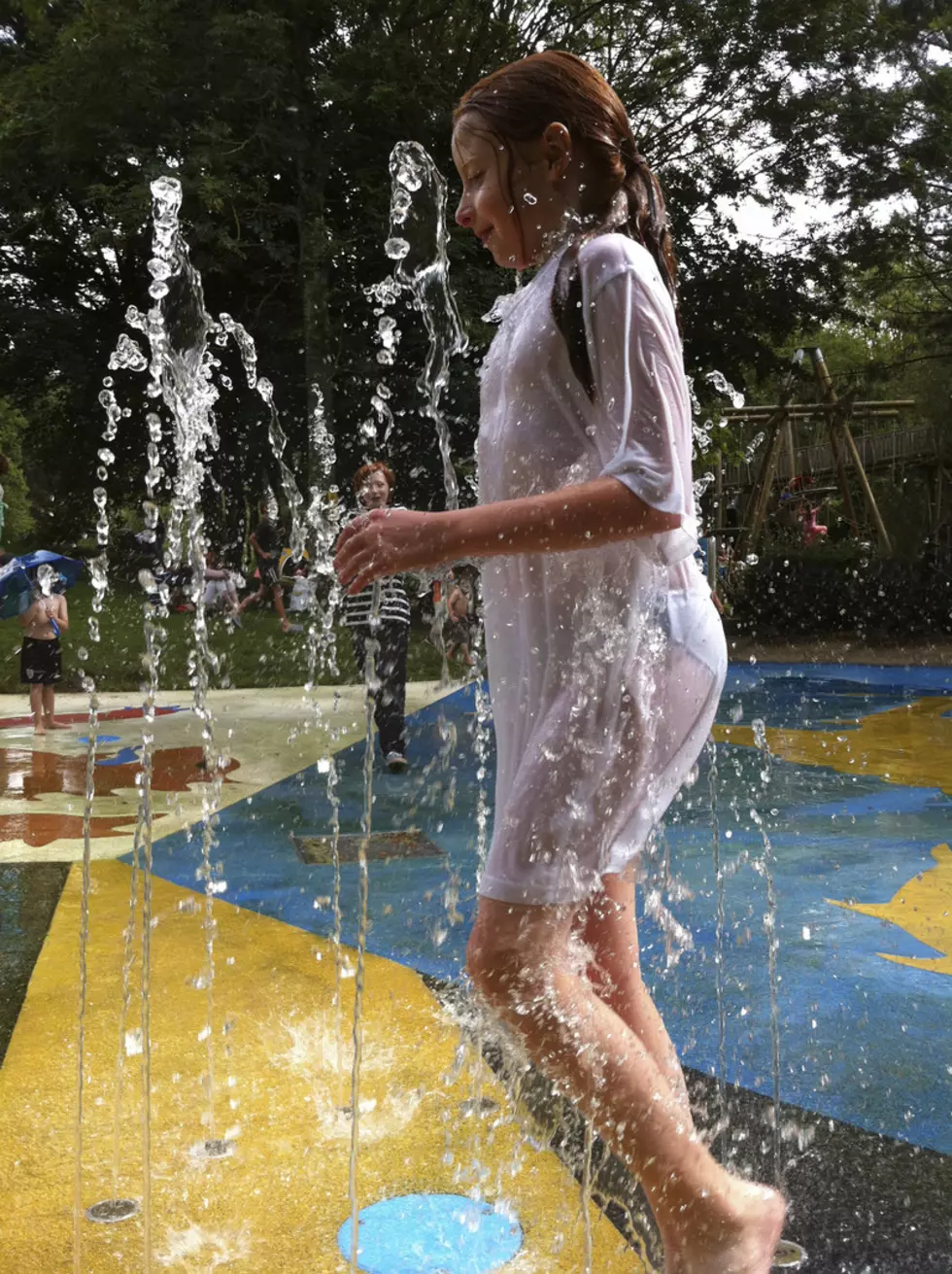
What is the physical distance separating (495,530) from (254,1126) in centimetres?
160

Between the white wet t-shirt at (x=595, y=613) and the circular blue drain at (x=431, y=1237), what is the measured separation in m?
0.79

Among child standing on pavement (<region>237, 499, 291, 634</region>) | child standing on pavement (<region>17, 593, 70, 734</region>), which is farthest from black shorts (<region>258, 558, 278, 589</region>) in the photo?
child standing on pavement (<region>17, 593, 70, 734</region>)

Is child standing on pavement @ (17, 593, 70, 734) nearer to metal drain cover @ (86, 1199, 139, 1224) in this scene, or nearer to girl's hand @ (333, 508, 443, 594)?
metal drain cover @ (86, 1199, 139, 1224)

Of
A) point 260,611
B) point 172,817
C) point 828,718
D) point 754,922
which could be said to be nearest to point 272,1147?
point 754,922

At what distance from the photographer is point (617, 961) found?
1816mm

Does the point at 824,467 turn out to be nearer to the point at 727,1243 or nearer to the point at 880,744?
the point at 880,744

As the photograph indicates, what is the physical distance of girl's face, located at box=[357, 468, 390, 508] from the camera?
603 centimetres

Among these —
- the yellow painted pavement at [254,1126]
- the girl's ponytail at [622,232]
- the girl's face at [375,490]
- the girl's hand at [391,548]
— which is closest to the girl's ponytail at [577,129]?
the girl's ponytail at [622,232]

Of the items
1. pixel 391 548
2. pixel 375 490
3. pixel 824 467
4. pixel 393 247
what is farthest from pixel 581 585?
pixel 824 467

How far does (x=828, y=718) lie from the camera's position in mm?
9414

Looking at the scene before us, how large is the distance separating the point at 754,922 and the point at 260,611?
667 inches

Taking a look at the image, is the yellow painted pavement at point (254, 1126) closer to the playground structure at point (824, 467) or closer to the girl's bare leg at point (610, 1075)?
the girl's bare leg at point (610, 1075)

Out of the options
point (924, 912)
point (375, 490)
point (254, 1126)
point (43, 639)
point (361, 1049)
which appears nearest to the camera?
point (254, 1126)

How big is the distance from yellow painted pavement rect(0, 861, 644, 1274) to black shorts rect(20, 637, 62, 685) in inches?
187
